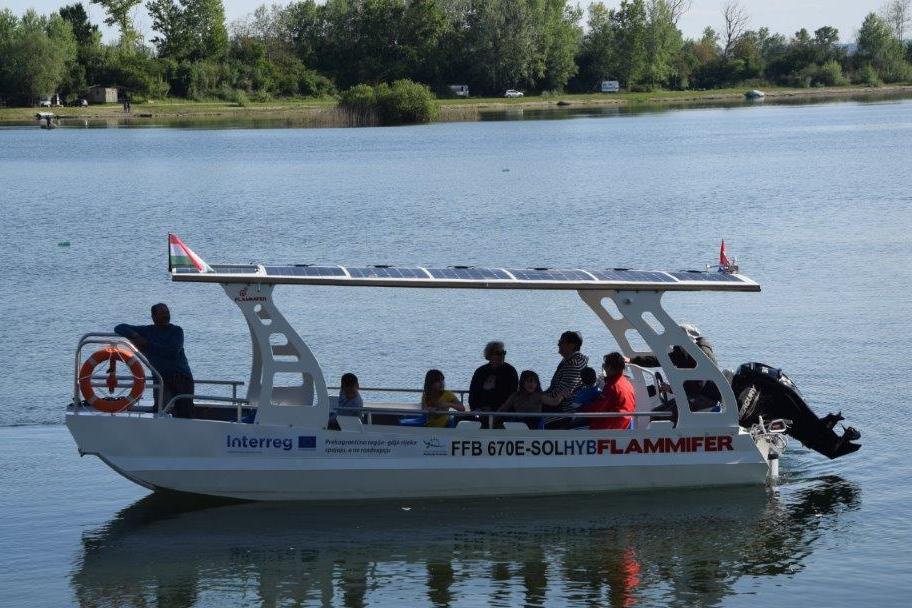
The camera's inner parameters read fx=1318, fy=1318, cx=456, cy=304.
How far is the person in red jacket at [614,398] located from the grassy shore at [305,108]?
8349 cm

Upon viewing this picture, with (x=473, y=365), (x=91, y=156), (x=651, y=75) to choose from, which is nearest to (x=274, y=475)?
(x=473, y=365)

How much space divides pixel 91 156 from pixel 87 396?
6094cm

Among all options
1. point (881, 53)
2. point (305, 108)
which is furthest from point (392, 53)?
point (881, 53)

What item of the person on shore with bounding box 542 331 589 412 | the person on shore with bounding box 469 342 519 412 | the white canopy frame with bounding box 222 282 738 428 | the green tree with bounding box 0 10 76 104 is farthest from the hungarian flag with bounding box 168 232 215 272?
the green tree with bounding box 0 10 76 104

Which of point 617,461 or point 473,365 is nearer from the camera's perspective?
point 617,461

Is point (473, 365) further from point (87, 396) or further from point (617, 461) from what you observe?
point (87, 396)

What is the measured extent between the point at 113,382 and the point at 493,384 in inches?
149

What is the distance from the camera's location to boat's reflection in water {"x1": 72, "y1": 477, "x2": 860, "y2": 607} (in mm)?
11977

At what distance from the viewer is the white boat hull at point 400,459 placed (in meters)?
13.0

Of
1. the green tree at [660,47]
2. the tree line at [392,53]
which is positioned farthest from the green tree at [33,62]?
the green tree at [660,47]

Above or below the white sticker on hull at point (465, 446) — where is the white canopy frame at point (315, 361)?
above

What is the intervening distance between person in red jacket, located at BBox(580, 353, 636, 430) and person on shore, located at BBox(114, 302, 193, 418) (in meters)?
4.07

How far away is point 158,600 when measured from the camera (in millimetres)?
11820

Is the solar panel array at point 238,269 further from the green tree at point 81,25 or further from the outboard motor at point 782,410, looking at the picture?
the green tree at point 81,25
